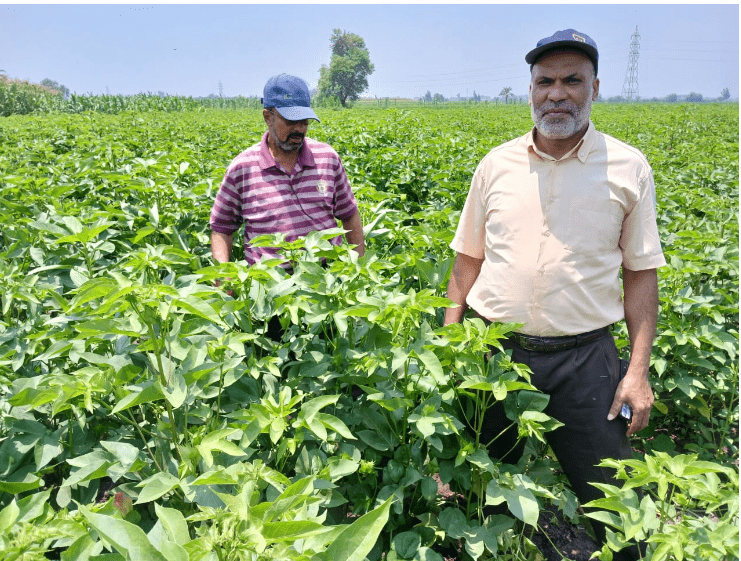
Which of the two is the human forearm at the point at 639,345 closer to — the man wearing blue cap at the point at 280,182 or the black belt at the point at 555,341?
the black belt at the point at 555,341

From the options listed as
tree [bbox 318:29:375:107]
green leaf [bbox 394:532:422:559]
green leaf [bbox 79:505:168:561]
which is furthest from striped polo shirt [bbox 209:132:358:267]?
tree [bbox 318:29:375:107]

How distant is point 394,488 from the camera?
1810mm

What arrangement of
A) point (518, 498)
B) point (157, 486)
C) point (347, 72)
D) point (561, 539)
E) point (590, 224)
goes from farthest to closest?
point (347, 72), point (561, 539), point (590, 224), point (518, 498), point (157, 486)

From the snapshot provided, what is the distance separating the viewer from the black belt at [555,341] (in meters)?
2.03

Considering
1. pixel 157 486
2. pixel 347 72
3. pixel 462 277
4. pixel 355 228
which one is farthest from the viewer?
pixel 347 72

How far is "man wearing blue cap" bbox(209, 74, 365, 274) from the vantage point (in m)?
2.87

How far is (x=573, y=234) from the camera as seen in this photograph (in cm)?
198

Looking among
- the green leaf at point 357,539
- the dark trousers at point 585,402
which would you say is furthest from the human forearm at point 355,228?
the green leaf at point 357,539

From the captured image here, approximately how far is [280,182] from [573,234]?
1515mm

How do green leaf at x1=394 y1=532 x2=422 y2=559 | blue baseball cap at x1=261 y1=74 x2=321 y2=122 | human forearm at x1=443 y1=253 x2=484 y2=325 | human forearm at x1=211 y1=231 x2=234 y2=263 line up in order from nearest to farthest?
green leaf at x1=394 y1=532 x2=422 y2=559 < human forearm at x1=443 y1=253 x2=484 y2=325 < blue baseball cap at x1=261 y1=74 x2=321 y2=122 < human forearm at x1=211 y1=231 x2=234 y2=263

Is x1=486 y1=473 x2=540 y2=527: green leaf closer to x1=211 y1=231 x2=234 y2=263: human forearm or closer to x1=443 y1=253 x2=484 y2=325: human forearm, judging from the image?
x1=443 y1=253 x2=484 y2=325: human forearm

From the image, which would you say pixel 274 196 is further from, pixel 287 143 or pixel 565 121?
pixel 565 121

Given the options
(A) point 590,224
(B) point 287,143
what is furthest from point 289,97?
(A) point 590,224

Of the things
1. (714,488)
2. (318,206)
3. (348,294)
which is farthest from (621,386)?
(318,206)
